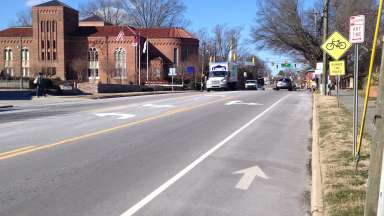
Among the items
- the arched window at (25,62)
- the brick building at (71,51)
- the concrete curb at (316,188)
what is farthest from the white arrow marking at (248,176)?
the arched window at (25,62)

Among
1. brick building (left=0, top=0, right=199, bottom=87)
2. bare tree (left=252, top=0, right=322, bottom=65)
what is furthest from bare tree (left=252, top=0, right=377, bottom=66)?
brick building (left=0, top=0, right=199, bottom=87)

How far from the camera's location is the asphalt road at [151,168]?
7.62 metres

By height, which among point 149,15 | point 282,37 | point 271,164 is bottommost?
point 271,164

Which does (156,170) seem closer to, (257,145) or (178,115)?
(257,145)

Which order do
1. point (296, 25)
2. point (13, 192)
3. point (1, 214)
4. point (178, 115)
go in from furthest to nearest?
1. point (296, 25)
2. point (178, 115)
3. point (13, 192)
4. point (1, 214)

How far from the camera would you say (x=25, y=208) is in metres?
7.24

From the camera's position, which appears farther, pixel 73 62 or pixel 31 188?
pixel 73 62

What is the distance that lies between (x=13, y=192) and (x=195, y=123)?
11030 mm

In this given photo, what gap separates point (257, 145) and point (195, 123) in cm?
505

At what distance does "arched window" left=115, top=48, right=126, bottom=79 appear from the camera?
100156 mm

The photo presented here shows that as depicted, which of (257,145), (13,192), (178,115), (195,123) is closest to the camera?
(13,192)

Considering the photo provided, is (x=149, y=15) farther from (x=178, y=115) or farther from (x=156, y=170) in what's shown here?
(x=156, y=170)

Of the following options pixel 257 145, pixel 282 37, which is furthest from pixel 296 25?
pixel 257 145

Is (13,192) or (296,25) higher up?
(296,25)
